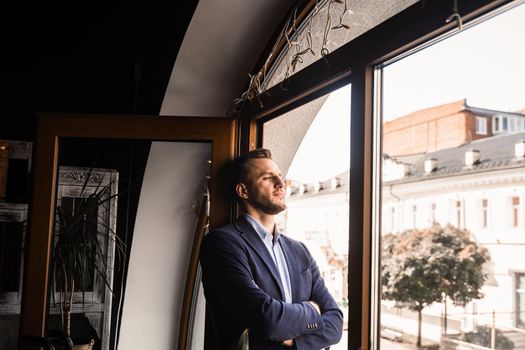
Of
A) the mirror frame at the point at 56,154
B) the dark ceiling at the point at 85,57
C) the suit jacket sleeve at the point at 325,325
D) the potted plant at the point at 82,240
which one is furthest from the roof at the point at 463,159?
the dark ceiling at the point at 85,57

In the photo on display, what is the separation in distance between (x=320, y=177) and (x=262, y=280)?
2.00ft

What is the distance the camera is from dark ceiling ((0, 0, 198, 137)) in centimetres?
421

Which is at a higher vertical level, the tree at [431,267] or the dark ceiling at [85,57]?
the dark ceiling at [85,57]

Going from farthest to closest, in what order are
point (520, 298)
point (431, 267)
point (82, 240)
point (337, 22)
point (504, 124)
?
point (82, 240) → point (337, 22) → point (431, 267) → point (504, 124) → point (520, 298)

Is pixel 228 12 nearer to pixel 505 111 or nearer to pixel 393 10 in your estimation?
pixel 393 10

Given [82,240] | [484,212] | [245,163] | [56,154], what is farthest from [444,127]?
[82,240]

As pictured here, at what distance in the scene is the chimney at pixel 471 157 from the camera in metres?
1.74

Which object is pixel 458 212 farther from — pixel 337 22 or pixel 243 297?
pixel 337 22

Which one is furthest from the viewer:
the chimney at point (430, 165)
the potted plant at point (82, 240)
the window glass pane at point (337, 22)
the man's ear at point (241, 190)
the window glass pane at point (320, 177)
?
the potted plant at point (82, 240)

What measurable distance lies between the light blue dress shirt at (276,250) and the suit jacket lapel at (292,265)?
2 centimetres

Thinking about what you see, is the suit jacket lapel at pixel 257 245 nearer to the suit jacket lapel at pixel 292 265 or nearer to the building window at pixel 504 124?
the suit jacket lapel at pixel 292 265

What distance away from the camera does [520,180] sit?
1.56m

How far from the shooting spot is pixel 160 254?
14.7 feet

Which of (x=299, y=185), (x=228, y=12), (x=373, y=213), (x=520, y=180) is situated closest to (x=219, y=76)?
(x=228, y=12)
